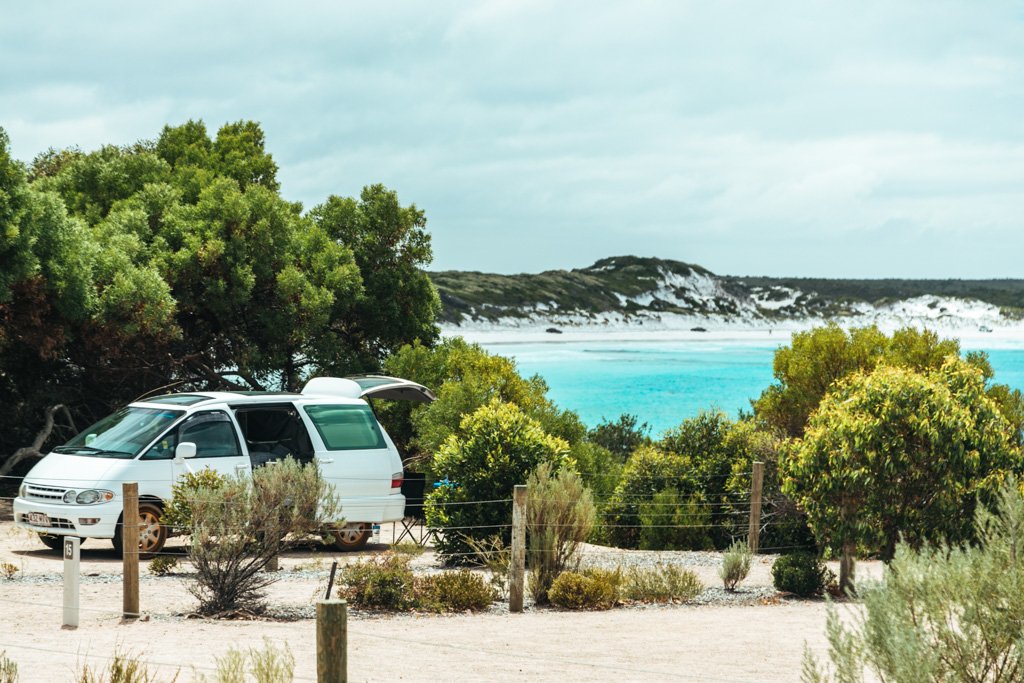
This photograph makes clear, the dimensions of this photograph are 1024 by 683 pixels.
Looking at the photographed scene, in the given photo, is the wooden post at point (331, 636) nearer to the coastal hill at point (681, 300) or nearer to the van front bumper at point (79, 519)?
the van front bumper at point (79, 519)

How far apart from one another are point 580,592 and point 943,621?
20.4ft

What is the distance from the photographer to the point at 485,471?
621 inches

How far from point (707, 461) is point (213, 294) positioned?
1120 centimetres

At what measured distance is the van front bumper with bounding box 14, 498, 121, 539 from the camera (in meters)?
13.7

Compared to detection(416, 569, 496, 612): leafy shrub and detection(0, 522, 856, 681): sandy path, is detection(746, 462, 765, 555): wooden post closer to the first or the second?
detection(0, 522, 856, 681): sandy path

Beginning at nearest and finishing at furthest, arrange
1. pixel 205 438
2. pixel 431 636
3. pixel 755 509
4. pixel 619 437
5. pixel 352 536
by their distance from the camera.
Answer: pixel 431 636 → pixel 205 438 → pixel 352 536 → pixel 755 509 → pixel 619 437

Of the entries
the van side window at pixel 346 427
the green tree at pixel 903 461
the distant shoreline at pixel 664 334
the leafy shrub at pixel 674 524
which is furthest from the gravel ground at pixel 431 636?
the distant shoreline at pixel 664 334

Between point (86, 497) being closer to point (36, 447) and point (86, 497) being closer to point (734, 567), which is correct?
point (734, 567)

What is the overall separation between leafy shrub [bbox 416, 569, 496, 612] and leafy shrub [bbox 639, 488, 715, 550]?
23.4 feet

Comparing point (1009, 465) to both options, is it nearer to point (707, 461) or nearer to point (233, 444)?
point (707, 461)

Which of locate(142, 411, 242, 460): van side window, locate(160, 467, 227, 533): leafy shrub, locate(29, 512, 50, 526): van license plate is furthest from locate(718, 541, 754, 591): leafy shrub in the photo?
locate(29, 512, 50, 526): van license plate

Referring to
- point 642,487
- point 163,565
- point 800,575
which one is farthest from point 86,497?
point 642,487

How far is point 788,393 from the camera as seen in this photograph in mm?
24562

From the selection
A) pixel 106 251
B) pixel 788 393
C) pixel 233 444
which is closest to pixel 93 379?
pixel 106 251
